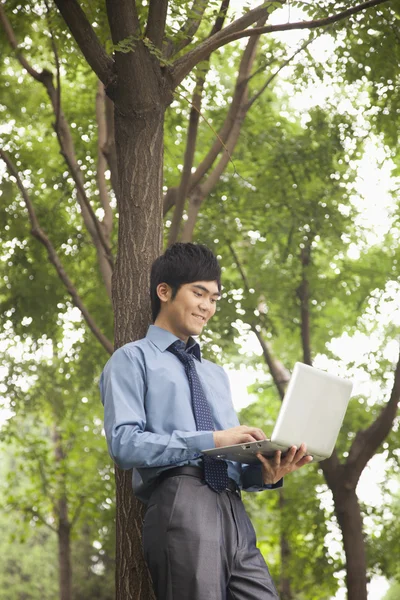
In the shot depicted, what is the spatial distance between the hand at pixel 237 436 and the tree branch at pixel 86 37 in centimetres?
201

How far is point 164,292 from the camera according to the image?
3447 millimetres

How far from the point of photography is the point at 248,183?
863 centimetres

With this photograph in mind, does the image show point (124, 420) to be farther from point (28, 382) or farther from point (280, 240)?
point (28, 382)

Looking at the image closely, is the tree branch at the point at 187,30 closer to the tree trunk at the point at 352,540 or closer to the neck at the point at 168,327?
the neck at the point at 168,327

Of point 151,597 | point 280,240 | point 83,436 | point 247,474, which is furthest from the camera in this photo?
point 83,436

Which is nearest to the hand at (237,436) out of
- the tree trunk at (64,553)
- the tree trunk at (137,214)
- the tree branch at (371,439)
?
the tree trunk at (137,214)

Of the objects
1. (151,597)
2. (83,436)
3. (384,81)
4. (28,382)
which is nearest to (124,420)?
(151,597)

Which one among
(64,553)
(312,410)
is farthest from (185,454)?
(64,553)

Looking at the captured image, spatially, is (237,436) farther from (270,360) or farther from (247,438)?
(270,360)

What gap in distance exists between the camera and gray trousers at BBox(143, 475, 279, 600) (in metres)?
2.81

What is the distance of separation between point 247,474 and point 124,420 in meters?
0.63

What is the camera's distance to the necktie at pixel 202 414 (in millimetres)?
2992

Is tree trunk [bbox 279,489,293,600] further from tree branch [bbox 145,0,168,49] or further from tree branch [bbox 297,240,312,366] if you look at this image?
tree branch [bbox 145,0,168,49]

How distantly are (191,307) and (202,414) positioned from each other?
432 millimetres
